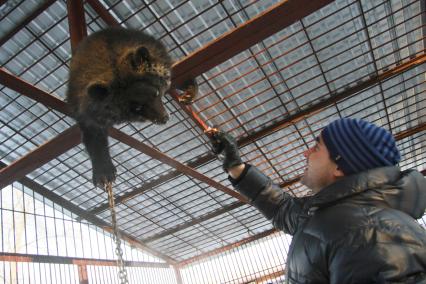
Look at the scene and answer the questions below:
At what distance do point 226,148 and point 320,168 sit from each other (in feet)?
4.13

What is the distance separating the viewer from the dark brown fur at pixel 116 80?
3457 mm

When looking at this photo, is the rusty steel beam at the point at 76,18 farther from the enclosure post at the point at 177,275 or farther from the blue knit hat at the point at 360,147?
the enclosure post at the point at 177,275

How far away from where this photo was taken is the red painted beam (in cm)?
572

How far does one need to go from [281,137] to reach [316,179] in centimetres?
1037

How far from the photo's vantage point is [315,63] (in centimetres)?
959

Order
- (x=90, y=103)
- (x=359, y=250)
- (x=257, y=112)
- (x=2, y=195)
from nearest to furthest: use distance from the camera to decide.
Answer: (x=359, y=250) → (x=90, y=103) → (x=257, y=112) → (x=2, y=195)

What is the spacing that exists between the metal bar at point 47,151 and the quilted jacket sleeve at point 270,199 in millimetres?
5741

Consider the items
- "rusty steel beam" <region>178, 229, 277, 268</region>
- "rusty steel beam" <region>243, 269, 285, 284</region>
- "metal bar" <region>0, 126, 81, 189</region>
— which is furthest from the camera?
"rusty steel beam" <region>178, 229, 277, 268</region>

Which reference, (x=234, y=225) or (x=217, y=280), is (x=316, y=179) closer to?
(x=234, y=225)

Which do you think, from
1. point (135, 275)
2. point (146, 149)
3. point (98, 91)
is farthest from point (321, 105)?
point (135, 275)

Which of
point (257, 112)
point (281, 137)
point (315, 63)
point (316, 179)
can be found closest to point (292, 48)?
point (315, 63)

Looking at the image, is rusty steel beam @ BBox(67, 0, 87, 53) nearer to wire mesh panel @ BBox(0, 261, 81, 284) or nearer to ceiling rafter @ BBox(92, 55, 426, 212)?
ceiling rafter @ BBox(92, 55, 426, 212)

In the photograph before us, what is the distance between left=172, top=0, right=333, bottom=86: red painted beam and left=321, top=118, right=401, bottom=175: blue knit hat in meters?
4.63

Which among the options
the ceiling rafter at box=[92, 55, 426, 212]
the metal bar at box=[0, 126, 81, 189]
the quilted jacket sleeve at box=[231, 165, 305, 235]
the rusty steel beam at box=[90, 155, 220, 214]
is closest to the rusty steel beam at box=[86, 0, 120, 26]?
the metal bar at box=[0, 126, 81, 189]
